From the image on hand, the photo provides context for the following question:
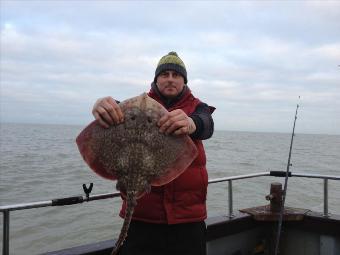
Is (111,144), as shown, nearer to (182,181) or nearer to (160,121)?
(160,121)

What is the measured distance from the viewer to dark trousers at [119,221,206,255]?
2.85 meters

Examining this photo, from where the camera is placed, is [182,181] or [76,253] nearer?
[182,181]

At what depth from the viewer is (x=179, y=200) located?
2.80 metres

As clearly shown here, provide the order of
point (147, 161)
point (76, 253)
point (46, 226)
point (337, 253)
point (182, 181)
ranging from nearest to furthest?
1. point (147, 161)
2. point (182, 181)
3. point (76, 253)
4. point (337, 253)
5. point (46, 226)

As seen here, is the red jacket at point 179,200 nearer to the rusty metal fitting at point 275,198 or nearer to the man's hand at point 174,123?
the man's hand at point 174,123

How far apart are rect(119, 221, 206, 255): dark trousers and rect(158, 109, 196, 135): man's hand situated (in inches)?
31.0

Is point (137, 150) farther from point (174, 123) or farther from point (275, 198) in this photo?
point (275, 198)

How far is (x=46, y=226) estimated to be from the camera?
11.7 meters

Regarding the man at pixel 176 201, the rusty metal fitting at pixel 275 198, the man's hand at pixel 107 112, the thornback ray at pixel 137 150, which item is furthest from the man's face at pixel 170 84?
the rusty metal fitting at pixel 275 198

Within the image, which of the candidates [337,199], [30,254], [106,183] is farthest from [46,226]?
[337,199]

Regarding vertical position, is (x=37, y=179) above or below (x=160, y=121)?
below

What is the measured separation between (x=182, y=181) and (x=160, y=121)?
21.6 inches

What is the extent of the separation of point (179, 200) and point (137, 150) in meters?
0.58

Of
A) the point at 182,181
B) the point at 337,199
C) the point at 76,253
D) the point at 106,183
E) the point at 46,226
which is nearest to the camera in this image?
the point at 182,181
